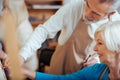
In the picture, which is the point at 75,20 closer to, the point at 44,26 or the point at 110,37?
the point at 44,26

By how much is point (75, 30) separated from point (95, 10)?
214mm

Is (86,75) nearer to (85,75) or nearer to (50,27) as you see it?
(85,75)

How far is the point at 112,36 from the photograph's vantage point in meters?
0.98

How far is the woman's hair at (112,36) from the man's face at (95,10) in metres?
0.12

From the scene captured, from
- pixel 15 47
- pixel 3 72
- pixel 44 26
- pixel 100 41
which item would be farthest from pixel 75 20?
pixel 15 47

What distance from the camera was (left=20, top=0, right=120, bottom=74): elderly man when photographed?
1142 millimetres

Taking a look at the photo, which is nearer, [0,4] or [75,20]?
[0,4]

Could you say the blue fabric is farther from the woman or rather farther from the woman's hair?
the woman's hair

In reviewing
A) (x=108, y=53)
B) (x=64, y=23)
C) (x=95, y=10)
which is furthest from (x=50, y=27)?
(x=108, y=53)

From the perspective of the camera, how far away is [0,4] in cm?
70

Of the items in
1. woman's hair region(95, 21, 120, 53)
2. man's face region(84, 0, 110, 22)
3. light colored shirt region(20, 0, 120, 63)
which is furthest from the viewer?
light colored shirt region(20, 0, 120, 63)

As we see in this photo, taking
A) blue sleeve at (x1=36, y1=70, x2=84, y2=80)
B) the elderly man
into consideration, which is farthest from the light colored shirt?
blue sleeve at (x1=36, y1=70, x2=84, y2=80)

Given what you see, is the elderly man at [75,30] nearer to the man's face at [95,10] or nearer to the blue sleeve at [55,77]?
the man's face at [95,10]

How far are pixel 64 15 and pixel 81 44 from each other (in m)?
0.19
